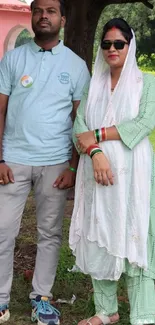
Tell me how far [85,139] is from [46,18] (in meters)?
0.73

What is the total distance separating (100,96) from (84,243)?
32.0 inches

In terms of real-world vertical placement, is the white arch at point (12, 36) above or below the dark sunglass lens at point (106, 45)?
above

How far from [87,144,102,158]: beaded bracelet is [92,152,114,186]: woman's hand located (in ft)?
0.06

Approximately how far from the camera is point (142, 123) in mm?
3156

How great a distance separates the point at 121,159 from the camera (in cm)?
315

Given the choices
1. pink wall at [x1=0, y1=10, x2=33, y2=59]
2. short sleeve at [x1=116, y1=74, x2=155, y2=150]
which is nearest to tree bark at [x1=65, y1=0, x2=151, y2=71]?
short sleeve at [x1=116, y1=74, x2=155, y2=150]

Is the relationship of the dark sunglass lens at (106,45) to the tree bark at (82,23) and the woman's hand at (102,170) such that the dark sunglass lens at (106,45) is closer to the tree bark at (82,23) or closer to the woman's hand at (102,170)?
the woman's hand at (102,170)

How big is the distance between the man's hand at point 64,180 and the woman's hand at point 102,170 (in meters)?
0.34

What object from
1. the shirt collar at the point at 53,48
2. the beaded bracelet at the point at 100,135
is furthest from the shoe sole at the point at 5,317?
the shirt collar at the point at 53,48

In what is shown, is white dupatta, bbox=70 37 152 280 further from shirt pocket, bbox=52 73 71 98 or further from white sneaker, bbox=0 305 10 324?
white sneaker, bbox=0 305 10 324

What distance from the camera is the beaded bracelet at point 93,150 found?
317 centimetres

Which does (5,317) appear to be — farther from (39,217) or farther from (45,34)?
(45,34)

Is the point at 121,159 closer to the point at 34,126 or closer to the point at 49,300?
the point at 34,126

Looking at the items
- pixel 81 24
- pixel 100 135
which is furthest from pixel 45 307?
Result: pixel 81 24
